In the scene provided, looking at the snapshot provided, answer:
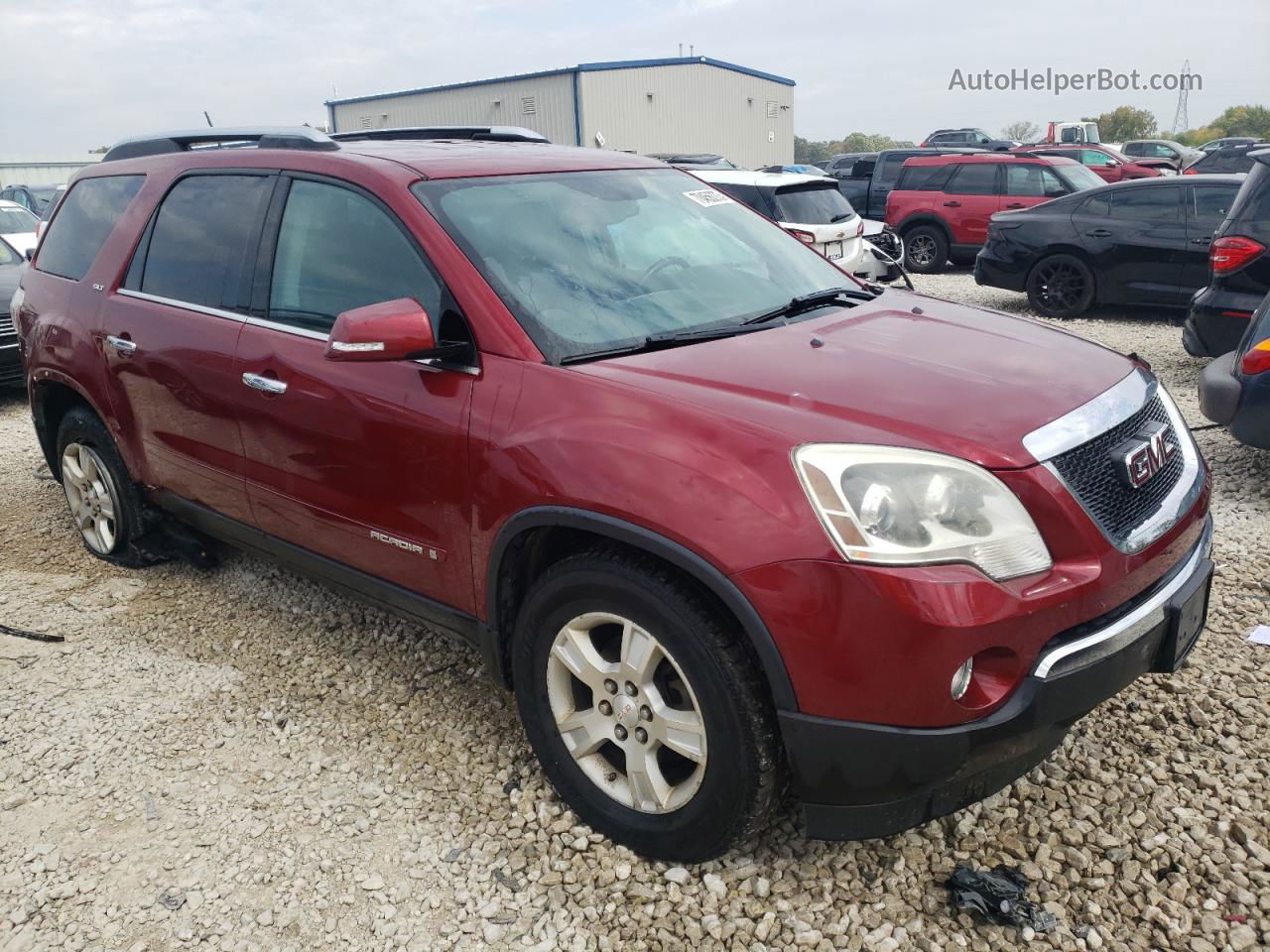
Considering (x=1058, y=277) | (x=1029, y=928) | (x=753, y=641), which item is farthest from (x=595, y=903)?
(x=1058, y=277)

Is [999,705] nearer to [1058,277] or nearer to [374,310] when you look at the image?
[374,310]

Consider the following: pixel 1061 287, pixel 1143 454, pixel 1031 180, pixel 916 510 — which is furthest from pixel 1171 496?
pixel 1031 180

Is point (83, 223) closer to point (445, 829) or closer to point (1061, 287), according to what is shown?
point (445, 829)

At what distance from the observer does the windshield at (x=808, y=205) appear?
973 centimetres

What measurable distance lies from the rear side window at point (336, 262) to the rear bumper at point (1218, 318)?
5.43 m

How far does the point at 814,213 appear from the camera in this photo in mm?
9789

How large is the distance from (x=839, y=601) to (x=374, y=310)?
4.71 ft

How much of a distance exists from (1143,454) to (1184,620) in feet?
1.36

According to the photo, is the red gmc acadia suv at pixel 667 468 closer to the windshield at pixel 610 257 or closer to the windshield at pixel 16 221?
the windshield at pixel 610 257

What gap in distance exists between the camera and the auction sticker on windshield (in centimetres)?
360

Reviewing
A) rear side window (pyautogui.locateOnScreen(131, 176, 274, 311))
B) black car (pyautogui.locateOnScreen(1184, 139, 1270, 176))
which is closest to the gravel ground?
rear side window (pyautogui.locateOnScreen(131, 176, 274, 311))

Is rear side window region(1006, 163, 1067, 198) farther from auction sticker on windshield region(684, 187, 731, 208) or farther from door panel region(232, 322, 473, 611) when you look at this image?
door panel region(232, 322, 473, 611)

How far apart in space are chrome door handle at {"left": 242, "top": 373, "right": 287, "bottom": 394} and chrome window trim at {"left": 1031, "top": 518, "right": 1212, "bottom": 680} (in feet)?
7.70

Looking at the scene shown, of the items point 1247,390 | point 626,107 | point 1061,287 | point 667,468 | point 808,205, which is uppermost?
point 626,107
